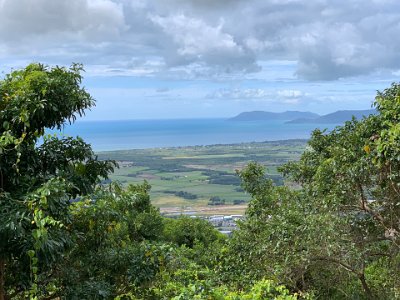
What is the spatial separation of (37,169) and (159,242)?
175 centimetres

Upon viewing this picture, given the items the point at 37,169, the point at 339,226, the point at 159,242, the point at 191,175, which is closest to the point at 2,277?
the point at 37,169

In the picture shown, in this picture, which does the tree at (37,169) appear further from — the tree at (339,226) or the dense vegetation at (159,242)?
the tree at (339,226)

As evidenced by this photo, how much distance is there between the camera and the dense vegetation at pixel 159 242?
3.06m

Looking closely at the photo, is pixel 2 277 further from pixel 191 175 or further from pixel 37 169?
pixel 191 175

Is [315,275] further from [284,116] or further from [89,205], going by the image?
[284,116]

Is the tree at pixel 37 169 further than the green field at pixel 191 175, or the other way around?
the green field at pixel 191 175

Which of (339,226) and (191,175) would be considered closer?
(339,226)

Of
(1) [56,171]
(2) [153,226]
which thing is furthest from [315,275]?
(2) [153,226]

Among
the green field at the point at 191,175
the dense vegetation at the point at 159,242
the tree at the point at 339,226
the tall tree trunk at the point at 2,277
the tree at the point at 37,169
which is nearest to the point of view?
the tree at the point at 37,169

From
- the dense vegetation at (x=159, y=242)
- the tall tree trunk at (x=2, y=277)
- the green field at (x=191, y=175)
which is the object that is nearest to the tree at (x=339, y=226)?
the dense vegetation at (x=159, y=242)

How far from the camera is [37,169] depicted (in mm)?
3539

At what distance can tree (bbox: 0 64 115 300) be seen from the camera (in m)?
2.83

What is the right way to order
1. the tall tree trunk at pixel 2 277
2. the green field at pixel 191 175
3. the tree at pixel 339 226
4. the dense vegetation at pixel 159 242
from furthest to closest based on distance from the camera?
the green field at pixel 191 175 → the tree at pixel 339 226 → the tall tree trunk at pixel 2 277 → the dense vegetation at pixel 159 242

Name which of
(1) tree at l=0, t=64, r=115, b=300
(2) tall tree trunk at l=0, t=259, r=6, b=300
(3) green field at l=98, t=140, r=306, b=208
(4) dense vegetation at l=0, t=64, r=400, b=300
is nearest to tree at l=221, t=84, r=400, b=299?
(4) dense vegetation at l=0, t=64, r=400, b=300
